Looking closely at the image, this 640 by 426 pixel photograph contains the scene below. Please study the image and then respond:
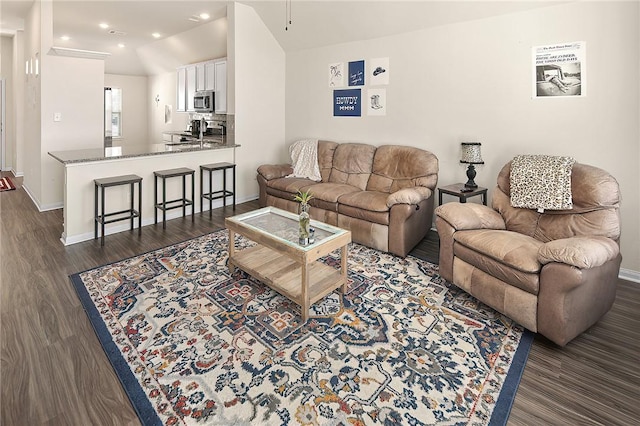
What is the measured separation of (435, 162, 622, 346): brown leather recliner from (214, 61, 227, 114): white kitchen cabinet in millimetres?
5394

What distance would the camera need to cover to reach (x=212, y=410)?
1787mm

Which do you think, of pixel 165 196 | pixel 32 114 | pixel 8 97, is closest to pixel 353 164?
pixel 165 196

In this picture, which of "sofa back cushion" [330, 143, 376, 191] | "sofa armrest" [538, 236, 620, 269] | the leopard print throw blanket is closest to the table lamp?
the leopard print throw blanket

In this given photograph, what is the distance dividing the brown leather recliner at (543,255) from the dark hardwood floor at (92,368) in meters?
0.20

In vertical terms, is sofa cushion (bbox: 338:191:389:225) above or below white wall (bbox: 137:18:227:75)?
below

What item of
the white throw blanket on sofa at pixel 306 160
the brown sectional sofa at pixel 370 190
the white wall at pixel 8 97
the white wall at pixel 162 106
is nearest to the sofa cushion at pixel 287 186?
the brown sectional sofa at pixel 370 190

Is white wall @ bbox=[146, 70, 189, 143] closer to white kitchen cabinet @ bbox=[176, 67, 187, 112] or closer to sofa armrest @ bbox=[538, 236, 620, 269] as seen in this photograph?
white kitchen cabinet @ bbox=[176, 67, 187, 112]

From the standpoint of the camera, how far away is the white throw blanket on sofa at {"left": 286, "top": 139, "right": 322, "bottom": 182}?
5.23 metres

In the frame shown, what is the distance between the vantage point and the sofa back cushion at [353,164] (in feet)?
15.8

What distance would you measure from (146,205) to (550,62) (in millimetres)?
4783

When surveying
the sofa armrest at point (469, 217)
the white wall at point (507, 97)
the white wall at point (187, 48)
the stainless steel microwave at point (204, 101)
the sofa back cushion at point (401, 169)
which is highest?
the white wall at point (187, 48)

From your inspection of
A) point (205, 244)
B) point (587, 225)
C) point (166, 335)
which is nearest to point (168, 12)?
point (205, 244)

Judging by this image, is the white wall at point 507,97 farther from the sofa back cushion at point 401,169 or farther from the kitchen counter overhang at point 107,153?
the kitchen counter overhang at point 107,153

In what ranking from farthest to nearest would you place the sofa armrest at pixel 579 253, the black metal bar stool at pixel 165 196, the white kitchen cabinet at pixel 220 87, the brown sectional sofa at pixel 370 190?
the white kitchen cabinet at pixel 220 87 < the black metal bar stool at pixel 165 196 < the brown sectional sofa at pixel 370 190 < the sofa armrest at pixel 579 253
